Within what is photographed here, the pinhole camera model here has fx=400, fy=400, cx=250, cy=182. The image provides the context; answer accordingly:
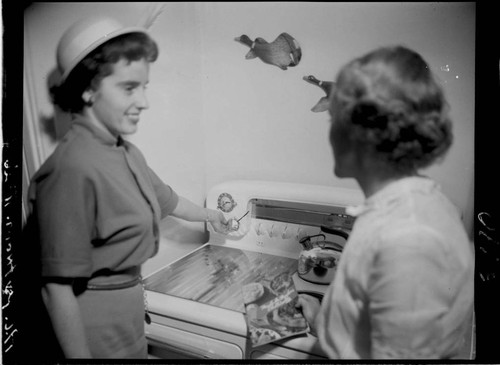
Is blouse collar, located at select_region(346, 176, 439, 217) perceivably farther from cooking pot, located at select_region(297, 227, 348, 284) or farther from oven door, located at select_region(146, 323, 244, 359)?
oven door, located at select_region(146, 323, 244, 359)

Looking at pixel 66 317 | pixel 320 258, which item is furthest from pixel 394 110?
pixel 66 317

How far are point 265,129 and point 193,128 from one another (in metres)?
0.19

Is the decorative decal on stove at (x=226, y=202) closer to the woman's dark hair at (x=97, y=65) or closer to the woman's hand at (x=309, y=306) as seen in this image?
the woman's hand at (x=309, y=306)

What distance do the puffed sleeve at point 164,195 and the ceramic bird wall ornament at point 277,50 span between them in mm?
370

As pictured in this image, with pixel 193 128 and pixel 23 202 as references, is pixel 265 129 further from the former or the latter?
pixel 23 202

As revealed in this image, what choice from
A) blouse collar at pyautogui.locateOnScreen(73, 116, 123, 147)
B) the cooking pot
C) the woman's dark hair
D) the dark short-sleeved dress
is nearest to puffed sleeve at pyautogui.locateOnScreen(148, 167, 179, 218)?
the dark short-sleeved dress

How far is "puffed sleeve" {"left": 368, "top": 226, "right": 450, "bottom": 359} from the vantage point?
74cm

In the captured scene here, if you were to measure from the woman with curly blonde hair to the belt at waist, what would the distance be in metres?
0.44

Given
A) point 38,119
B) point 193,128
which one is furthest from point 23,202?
point 193,128

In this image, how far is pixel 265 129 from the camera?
104 centimetres

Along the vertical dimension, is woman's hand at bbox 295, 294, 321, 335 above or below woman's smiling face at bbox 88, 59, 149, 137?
below

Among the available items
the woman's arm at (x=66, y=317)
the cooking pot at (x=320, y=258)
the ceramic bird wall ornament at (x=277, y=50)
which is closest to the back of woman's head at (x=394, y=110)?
the ceramic bird wall ornament at (x=277, y=50)

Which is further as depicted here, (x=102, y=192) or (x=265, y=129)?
(x=265, y=129)
